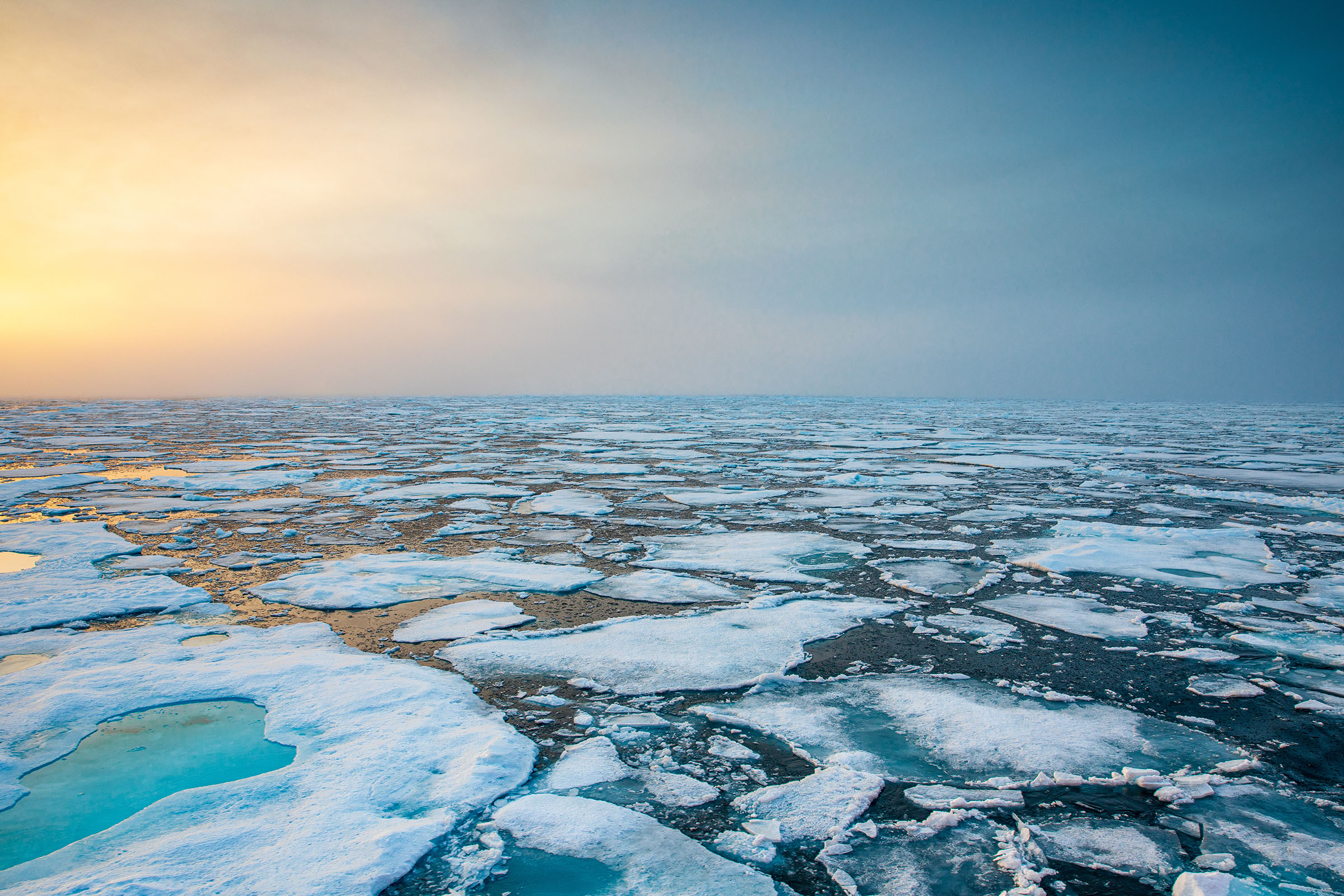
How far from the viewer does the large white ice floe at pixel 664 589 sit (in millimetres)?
3098

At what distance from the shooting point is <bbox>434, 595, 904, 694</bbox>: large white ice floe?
2.26 metres

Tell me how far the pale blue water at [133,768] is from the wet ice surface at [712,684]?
2.4 inches

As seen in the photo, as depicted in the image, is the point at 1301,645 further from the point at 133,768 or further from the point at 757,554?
the point at 133,768

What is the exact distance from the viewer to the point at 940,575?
3502mm

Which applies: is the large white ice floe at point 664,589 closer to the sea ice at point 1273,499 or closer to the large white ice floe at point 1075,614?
the large white ice floe at point 1075,614

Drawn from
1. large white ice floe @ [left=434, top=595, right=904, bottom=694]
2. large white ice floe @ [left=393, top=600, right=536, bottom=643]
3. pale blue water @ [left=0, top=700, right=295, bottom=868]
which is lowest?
large white ice floe @ [left=434, top=595, right=904, bottom=694]

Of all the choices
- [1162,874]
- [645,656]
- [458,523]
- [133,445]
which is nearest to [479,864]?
[645,656]

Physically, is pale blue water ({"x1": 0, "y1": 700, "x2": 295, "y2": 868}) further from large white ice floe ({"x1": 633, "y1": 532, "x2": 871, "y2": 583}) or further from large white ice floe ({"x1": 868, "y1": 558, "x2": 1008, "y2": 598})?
large white ice floe ({"x1": 868, "y1": 558, "x2": 1008, "y2": 598})

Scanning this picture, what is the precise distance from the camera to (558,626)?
274 centimetres

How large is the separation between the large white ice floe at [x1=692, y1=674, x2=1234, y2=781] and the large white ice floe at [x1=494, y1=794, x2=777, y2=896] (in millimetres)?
500

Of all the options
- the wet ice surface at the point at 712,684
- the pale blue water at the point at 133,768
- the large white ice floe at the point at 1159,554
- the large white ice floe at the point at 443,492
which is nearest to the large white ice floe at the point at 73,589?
the wet ice surface at the point at 712,684

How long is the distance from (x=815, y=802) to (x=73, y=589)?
3.40m

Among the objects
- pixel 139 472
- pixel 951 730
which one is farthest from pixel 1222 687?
pixel 139 472

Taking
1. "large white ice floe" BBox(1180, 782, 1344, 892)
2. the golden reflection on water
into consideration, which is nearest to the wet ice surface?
"large white ice floe" BBox(1180, 782, 1344, 892)
